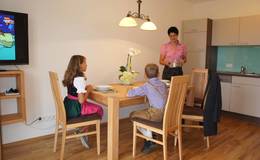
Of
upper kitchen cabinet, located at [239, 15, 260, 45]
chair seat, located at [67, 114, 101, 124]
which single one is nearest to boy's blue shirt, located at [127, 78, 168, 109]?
chair seat, located at [67, 114, 101, 124]

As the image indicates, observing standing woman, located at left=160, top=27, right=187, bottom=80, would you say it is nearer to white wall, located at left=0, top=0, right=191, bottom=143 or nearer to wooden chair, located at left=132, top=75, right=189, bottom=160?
white wall, located at left=0, top=0, right=191, bottom=143

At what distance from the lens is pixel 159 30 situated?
4.69 meters

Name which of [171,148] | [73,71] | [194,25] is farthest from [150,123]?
[194,25]

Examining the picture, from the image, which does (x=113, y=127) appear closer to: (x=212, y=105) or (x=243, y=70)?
(x=212, y=105)

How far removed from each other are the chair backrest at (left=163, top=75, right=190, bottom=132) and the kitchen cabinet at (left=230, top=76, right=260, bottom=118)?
2.36 metres

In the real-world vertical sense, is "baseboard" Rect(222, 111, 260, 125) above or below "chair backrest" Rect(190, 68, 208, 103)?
below

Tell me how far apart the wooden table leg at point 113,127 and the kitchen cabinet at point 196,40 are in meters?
3.01

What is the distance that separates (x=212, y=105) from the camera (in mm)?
2814

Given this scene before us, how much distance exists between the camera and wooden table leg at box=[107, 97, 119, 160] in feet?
8.06

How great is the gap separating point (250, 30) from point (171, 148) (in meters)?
2.84

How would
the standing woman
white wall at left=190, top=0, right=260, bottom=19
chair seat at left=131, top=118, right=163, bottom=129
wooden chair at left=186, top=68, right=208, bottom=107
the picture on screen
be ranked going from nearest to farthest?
chair seat at left=131, top=118, right=163, bottom=129, the picture on screen, wooden chair at left=186, top=68, right=208, bottom=107, the standing woman, white wall at left=190, top=0, right=260, bottom=19

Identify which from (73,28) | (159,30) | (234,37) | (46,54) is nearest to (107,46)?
(73,28)

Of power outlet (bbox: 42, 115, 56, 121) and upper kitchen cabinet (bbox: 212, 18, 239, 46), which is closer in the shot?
power outlet (bbox: 42, 115, 56, 121)

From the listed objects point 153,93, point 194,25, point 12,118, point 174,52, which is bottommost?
point 12,118
